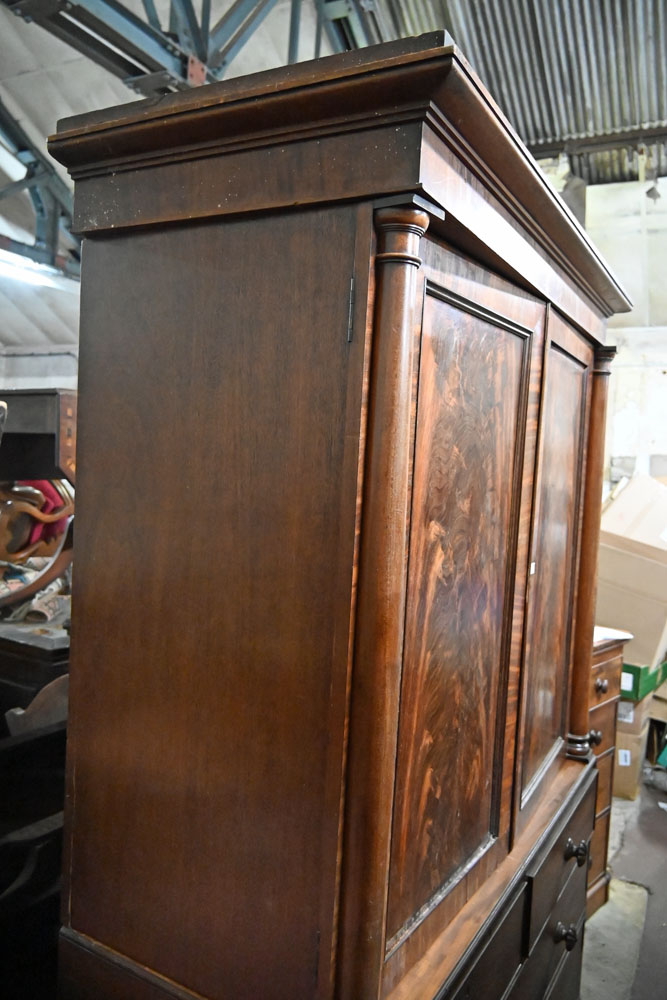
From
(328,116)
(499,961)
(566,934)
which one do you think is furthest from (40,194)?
(499,961)

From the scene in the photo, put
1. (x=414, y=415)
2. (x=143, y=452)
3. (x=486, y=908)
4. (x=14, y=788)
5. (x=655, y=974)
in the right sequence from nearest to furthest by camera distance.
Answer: (x=414, y=415) → (x=143, y=452) → (x=486, y=908) → (x=14, y=788) → (x=655, y=974)

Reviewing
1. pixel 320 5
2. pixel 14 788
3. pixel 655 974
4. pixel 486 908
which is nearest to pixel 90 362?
pixel 486 908

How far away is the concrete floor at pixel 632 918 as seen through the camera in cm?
256

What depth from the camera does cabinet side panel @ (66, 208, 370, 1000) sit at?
0.94 metres

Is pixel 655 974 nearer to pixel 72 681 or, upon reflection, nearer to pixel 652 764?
pixel 652 764

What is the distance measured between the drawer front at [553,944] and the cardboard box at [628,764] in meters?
1.96

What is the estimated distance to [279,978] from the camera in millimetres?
981

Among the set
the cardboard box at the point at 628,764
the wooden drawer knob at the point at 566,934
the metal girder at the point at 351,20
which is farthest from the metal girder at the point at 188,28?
the cardboard box at the point at 628,764

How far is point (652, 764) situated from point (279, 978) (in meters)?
4.12

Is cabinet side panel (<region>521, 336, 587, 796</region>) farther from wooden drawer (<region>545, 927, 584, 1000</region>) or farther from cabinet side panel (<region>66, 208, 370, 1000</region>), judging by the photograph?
cabinet side panel (<region>66, 208, 370, 1000</region>)

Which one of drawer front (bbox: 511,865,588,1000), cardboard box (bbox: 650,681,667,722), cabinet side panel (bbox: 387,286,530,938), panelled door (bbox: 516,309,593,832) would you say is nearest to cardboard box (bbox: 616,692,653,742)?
cardboard box (bbox: 650,681,667,722)

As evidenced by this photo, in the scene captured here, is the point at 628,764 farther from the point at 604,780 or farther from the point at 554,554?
the point at 554,554

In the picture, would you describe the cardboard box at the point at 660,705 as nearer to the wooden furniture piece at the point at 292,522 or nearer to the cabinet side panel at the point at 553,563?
the cabinet side panel at the point at 553,563

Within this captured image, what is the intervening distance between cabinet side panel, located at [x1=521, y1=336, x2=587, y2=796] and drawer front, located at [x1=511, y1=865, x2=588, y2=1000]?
0.33m
